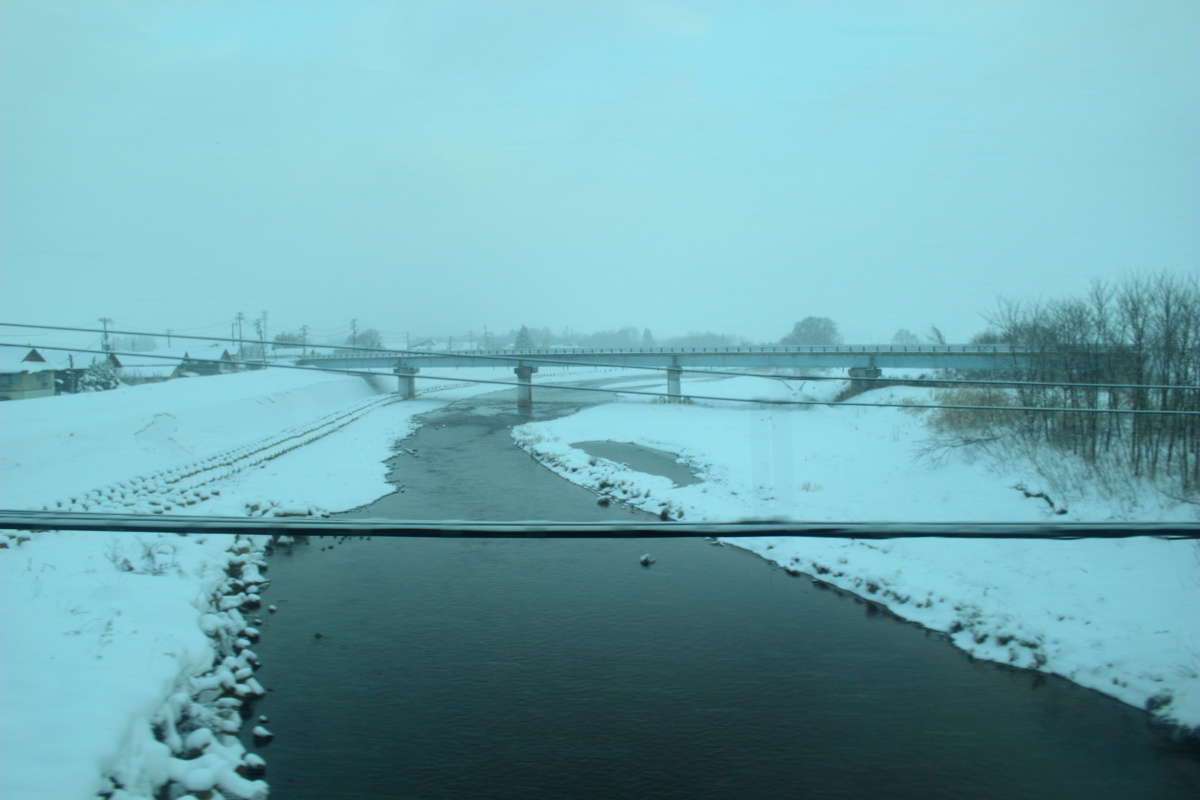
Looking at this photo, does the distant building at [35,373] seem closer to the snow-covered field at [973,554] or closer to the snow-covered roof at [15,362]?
the snow-covered roof at [15,362]

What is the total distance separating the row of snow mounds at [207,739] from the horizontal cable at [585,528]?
9.95 feet

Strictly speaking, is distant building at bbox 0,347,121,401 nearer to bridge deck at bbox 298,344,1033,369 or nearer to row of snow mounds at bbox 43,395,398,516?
row of snow mounds at bbox 43,395,398,516

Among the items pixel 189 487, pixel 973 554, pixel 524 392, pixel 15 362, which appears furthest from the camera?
pixel 524 392

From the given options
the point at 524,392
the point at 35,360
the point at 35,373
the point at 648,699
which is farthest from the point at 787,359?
the point at 648,699

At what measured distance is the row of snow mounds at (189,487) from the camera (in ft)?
44.4

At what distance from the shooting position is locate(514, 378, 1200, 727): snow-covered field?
7.70 metres

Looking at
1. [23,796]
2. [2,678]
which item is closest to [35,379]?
[2,678]

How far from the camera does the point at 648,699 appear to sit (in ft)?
23.2

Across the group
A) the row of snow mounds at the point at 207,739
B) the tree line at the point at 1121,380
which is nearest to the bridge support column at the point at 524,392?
the tree line at the point at 1121,380

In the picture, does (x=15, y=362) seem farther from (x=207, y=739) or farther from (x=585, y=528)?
(x=585, y=528)

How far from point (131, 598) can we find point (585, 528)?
7245mm

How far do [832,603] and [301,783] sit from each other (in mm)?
6422

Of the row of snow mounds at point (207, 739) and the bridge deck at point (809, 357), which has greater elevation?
the bridge deck at point (809, 357)

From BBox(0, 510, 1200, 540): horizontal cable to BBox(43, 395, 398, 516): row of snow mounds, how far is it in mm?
7853
